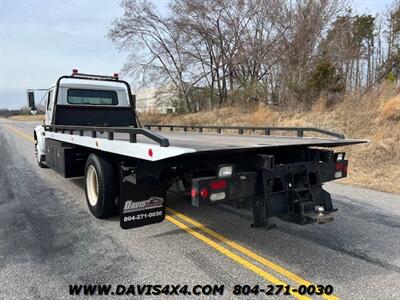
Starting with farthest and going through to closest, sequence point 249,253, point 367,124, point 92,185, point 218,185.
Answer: point 367,124 → point 92,185 → point 249,253 → point 218,185

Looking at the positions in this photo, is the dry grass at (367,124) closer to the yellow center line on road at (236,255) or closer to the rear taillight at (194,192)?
the yellow center line on road at (236,255)

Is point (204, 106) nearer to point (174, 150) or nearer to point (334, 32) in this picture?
point (334, 32)

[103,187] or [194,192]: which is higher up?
[194,192]

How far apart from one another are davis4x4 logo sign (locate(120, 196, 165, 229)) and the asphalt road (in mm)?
288

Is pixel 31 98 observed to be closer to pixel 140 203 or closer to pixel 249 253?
pixel 140 203

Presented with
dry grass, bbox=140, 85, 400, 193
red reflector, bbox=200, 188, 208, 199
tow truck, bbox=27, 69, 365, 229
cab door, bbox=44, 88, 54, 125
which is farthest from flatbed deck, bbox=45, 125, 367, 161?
dry grass, bbox=140, 85, 400, 193

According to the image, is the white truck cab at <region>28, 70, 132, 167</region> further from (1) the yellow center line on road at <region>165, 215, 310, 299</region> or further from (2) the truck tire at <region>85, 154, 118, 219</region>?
(1) the yellow center line on road at <region>165, 215, 310, 299</region>

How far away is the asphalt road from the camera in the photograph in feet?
11.1

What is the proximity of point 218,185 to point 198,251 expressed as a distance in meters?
1.00

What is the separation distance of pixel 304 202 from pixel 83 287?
8.52ft

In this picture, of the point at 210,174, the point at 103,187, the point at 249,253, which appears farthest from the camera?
the point at 103,187

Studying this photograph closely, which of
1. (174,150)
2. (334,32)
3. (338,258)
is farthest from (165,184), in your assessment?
(334,32)

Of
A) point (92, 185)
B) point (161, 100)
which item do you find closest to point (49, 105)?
point (92, 185)

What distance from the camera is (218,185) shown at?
3566mm
